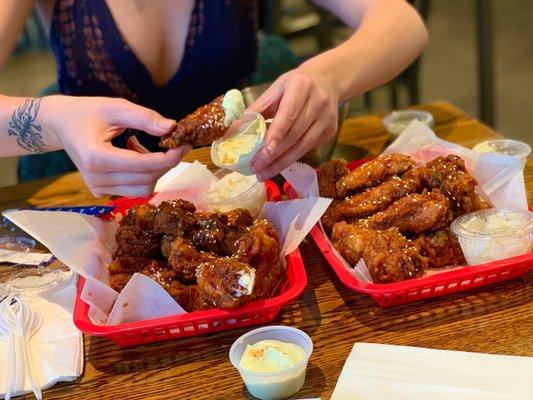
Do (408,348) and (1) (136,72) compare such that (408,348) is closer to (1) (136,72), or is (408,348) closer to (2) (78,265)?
(2) (78,265)

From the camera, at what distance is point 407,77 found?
11.5 feet

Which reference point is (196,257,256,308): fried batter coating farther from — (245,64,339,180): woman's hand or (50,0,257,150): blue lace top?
(50,0,257,150): blue lace top

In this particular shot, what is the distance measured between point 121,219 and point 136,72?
27.7 inches

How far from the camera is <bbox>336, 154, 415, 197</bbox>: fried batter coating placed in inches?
57.6

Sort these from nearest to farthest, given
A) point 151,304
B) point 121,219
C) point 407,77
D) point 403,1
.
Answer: point 151,304, point 121,219, point 403,1, point 407,77

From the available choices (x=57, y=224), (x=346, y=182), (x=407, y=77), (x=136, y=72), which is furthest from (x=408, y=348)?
(x=407, y=77)

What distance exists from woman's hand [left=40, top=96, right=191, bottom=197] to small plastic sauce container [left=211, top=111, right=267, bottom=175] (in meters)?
0.08

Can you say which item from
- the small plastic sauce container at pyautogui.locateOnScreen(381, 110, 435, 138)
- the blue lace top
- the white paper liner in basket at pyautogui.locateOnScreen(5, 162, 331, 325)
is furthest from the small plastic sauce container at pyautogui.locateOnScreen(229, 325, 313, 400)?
the blue lace top

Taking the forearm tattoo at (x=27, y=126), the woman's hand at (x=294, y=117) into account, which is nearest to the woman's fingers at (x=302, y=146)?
the woman's hand at (x=294, y=117)

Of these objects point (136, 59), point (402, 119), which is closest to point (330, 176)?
point (402, 119)

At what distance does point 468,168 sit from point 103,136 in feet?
2.76

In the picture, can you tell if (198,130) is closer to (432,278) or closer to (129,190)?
(129,190)

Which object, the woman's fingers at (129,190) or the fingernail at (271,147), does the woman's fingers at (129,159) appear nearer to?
the woman's fingers at (129,190)

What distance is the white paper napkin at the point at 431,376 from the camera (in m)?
1.03
